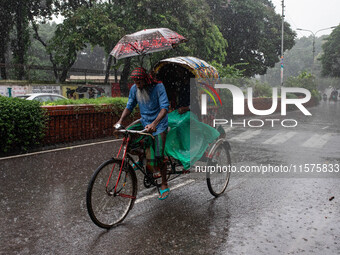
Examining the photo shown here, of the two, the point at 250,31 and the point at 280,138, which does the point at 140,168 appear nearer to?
the point at 280,138

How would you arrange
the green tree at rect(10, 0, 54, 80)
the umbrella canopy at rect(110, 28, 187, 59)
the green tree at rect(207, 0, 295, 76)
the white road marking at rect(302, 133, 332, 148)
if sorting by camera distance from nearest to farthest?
the umbrella canopy at rect(110, 28, 187, 59)
the white road marking at rect(302, 133, 332, 148)
the green tree at rect(10, 0, 54, 80)
the green tree at rect(207, 0, 295, 76)

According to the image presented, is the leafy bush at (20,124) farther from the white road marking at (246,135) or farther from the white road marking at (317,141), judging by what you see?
the white road marking at (317,141)

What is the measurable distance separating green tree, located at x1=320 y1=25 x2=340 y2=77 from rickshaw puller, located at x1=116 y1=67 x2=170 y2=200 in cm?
5871

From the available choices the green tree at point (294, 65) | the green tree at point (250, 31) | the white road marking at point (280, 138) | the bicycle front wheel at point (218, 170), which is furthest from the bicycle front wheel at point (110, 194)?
the green tree at point (294, 65)

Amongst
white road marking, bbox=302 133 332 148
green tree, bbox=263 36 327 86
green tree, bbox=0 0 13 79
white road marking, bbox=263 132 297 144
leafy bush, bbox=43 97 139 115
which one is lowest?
white road marking, bbox=302 133 332 148

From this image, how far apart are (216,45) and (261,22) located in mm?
14447

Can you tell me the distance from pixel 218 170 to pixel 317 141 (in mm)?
7252


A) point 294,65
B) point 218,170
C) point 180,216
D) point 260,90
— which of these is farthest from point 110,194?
point 294,65

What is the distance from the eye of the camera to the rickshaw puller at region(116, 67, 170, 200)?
4.76 m

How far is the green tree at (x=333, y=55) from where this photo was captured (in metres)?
57.2

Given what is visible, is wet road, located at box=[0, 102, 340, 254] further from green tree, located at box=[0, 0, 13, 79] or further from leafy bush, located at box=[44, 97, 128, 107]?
green tree, located at box=[0, 0, 13, 79]

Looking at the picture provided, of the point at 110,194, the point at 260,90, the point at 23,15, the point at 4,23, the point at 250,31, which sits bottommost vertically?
the point at 110,194

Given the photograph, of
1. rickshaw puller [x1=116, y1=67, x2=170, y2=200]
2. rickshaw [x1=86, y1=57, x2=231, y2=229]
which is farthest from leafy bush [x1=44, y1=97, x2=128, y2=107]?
rickshaw puller [x1=116, y1=67, x2=170, y2=200]

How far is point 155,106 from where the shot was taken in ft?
16.1
